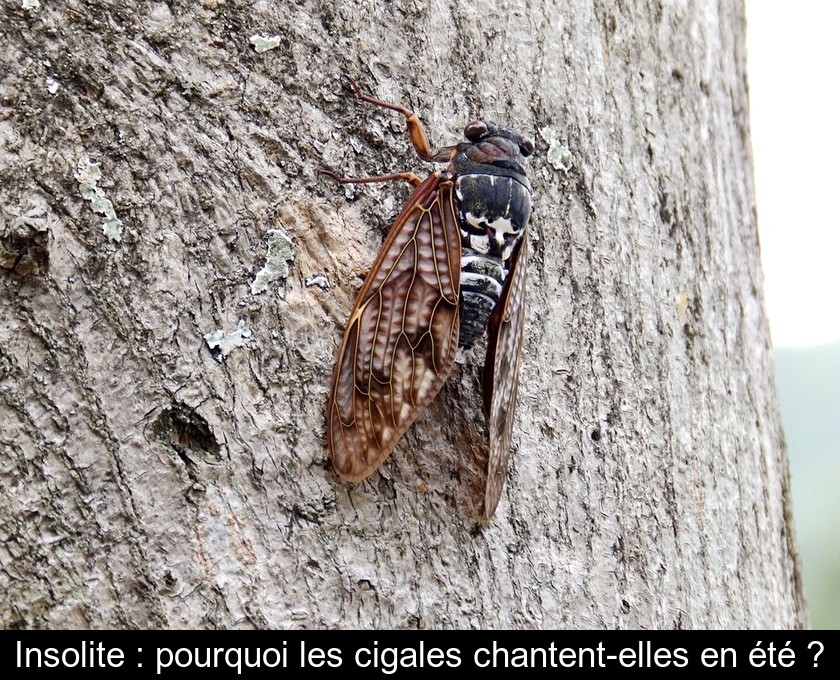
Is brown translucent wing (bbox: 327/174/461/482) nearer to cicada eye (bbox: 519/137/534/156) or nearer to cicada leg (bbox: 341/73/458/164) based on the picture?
cicada leg (bbox: 341/73/458/164)

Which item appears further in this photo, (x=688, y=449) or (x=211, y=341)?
(x=688, y=449)

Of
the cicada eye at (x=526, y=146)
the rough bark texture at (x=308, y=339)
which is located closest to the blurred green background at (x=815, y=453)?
the rough bark texture at (x=308, y=339)

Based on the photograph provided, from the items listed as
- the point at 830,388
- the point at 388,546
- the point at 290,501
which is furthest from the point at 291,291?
the point at 830,388

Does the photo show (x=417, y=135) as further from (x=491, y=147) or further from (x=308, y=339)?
(x=308, y=339)

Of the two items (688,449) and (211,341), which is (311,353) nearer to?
(211,341)
